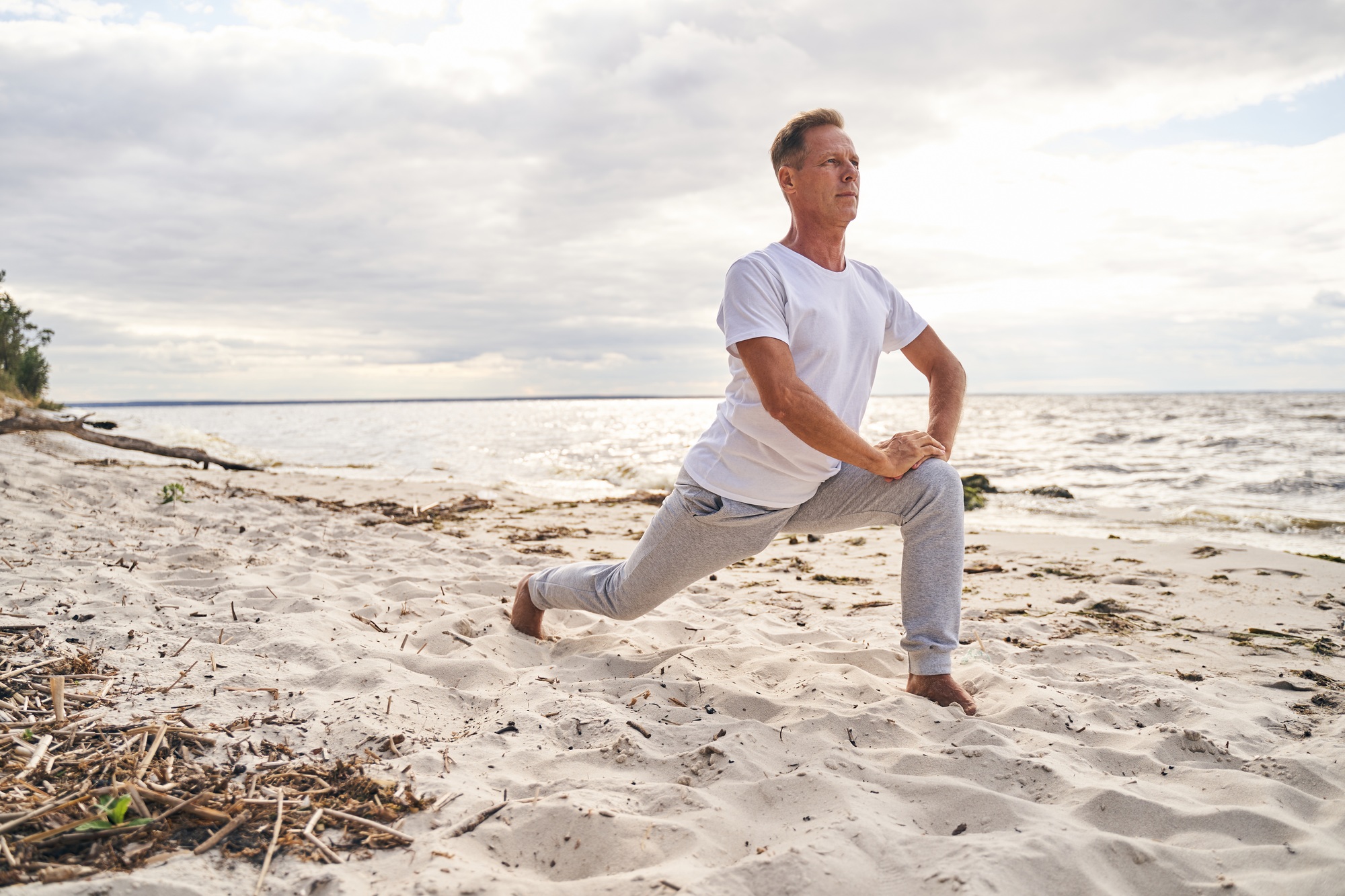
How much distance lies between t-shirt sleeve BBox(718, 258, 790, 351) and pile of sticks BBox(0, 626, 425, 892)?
5.73 ft

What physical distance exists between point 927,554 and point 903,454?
384 millimetres

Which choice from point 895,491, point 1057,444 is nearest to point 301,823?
point 895,491

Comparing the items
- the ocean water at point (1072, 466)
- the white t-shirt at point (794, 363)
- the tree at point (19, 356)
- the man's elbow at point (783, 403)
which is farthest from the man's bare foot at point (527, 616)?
the tree at point (19, 356)

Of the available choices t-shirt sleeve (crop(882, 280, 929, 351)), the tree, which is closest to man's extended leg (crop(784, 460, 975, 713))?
t-shirt sleeve (crop(882, 280, 929, 351))

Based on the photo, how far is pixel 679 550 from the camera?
301 cm

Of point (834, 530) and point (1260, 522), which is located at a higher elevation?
point (834, 530)

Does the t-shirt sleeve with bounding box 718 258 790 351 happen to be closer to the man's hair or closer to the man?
the man

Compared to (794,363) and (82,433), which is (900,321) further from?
(82,433)

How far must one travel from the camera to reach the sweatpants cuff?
9.09 feet

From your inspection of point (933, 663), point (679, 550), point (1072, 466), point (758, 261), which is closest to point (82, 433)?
point (679, 550)

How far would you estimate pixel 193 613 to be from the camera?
3.31 metres

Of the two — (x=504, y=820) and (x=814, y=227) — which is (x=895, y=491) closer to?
(x=814, y=227)

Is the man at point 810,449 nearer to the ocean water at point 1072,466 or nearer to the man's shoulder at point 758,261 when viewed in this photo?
the man's shoulder at point 758,261

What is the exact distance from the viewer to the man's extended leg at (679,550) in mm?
2943
